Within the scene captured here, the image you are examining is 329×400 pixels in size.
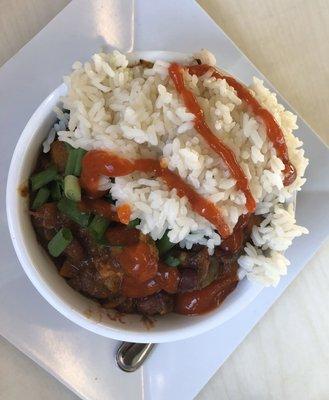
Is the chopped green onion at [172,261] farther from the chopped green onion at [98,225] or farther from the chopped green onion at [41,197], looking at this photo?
the chopped green onion at [41,197]

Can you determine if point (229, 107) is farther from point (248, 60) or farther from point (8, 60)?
point (8, 60)

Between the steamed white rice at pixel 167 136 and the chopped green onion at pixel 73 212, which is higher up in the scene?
the steamed white rice at pixel 167 136

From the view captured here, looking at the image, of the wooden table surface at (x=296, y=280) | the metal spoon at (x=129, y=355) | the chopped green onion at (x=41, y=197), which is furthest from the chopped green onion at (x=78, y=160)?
the wooden table surface at (x=296, y=280)

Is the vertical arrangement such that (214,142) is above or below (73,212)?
above

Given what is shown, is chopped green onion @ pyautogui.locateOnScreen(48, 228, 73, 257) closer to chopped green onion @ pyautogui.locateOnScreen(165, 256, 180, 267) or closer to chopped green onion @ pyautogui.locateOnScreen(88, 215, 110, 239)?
chopped green onion @ pyautogui.locateOnScreen(88, 215, 110, 239)

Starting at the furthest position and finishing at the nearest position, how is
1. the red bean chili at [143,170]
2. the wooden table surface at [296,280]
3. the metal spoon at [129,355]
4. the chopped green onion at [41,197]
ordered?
the wooden table surface at [296,280]
the metal spoon at [129,355]
the chopped green onion at [41,197]
the red bean chili at [143,170]

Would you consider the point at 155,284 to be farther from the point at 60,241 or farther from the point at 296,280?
the point at 296,280

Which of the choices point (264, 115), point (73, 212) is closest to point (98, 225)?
point (73, 212)

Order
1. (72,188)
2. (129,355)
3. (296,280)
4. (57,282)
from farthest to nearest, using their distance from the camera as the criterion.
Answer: (296,280)
(129,355)
(57,282)
(72,188)
